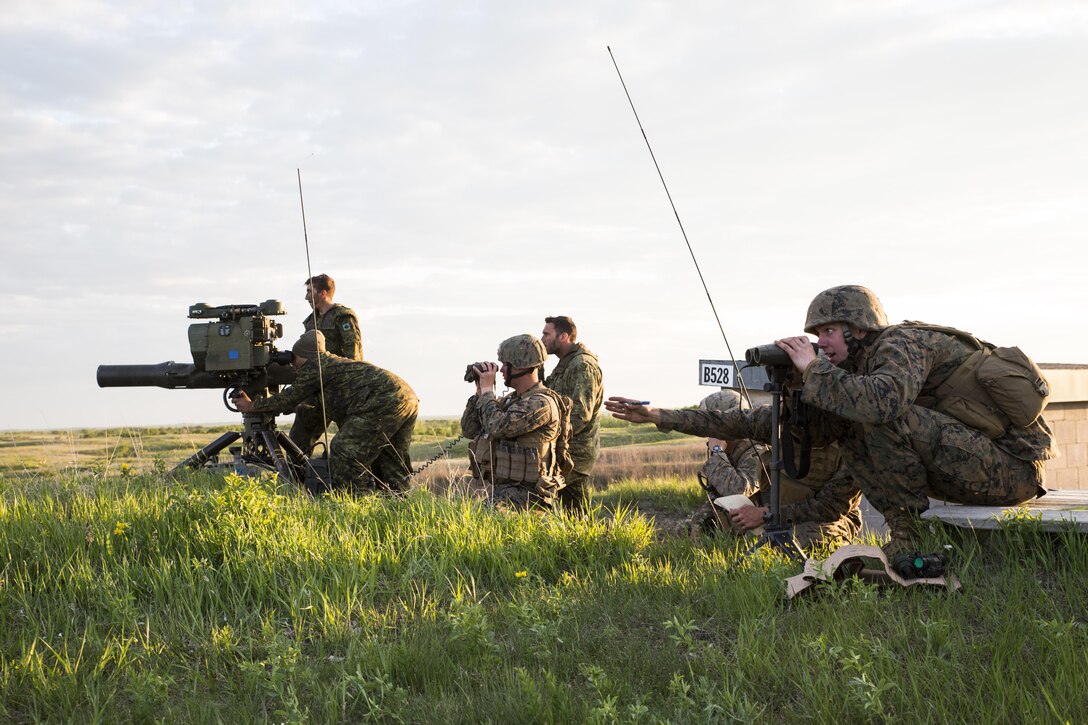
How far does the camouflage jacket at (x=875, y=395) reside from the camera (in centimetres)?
512

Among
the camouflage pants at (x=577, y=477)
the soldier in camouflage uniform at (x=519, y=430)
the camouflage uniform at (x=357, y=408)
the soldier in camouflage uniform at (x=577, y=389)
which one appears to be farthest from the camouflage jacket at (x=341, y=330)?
the soldier in camouflage uniform at (x=519, y=430)

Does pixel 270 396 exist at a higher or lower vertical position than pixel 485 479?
higher

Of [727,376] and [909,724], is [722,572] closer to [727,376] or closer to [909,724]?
[909,724]

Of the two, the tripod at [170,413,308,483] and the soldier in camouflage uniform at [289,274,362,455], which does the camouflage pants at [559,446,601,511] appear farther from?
the soldier in camouflage uniform at [289,274,362,455]

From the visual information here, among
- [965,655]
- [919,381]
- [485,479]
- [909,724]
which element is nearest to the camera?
[909,724]

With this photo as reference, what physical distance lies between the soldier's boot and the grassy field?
0.17 metres

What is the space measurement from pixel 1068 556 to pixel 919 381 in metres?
1.20

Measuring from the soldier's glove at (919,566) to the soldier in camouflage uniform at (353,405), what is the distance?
19.8 feet

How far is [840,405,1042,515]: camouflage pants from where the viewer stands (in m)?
5.46

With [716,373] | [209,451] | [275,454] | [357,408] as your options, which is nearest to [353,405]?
[357,408]

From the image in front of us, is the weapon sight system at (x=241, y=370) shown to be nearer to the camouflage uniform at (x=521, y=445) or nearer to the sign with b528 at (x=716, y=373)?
the camouflage uniform at (x=521, y=445)

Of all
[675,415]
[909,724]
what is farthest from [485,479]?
[909,724]

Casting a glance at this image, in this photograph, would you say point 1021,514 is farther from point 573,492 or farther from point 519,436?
point 573,492

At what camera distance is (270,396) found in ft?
31.9
